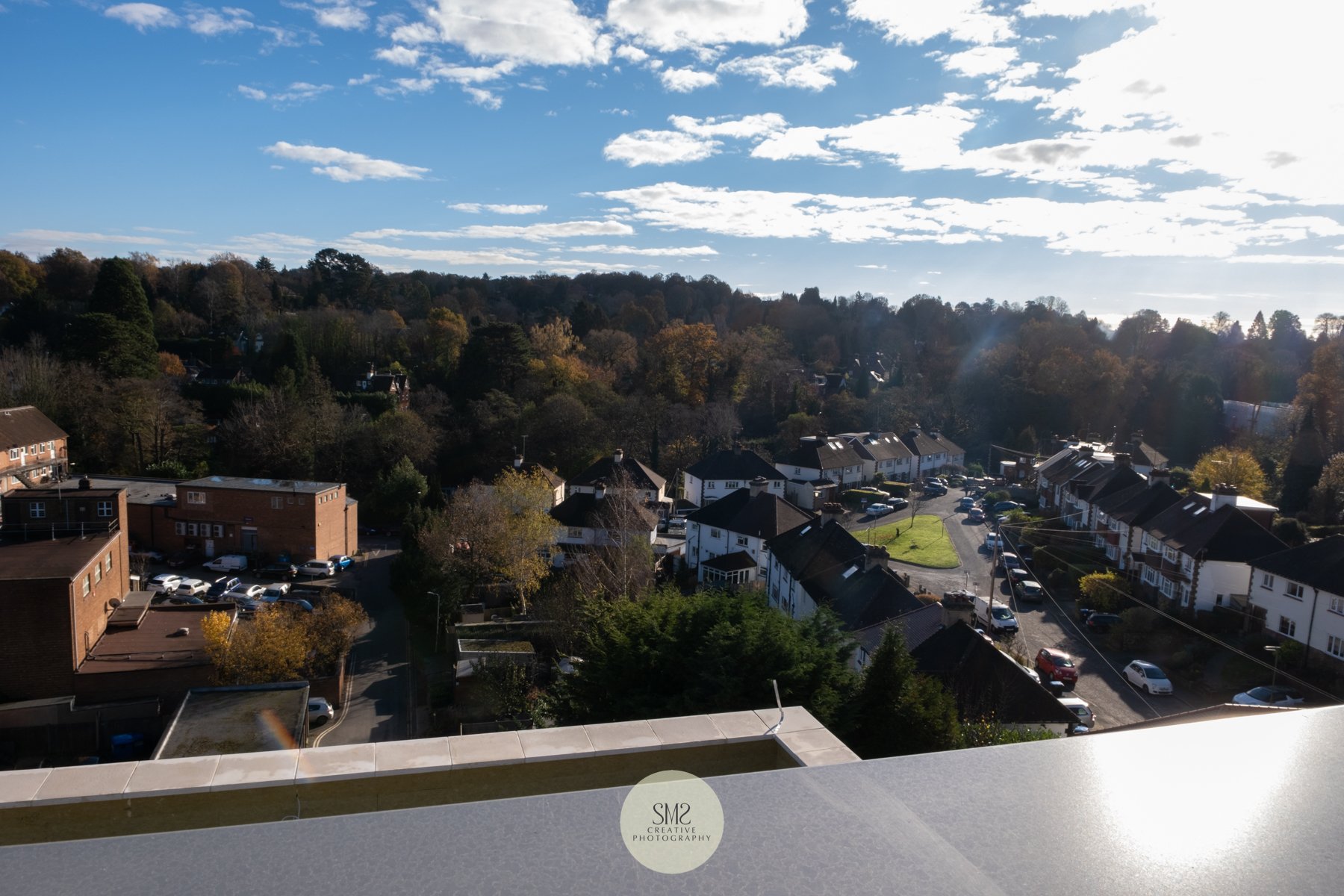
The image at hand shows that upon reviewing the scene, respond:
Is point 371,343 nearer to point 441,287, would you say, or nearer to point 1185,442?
point 441,287

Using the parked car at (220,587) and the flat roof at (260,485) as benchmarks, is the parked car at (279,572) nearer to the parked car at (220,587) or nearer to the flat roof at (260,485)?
the parked car at (220,587)

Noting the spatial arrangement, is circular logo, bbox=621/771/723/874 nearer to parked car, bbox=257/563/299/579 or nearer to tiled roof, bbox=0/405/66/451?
parked car, bbox=257/563/299/579

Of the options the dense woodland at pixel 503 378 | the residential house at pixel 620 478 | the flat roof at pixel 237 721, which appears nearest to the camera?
the flat roof at pixel 237 721

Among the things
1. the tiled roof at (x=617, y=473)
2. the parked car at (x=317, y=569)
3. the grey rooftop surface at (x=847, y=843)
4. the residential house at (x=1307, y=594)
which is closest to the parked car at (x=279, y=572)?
the parked car at (x=317, y=569)

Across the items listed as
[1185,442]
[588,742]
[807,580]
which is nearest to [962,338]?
[1185,442]

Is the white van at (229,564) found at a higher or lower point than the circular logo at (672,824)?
lower

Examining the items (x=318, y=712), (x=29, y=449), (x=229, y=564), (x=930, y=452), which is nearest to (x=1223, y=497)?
(x=930, y=452)

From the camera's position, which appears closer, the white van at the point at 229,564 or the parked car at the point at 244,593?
the parked car at the point at 244,593
